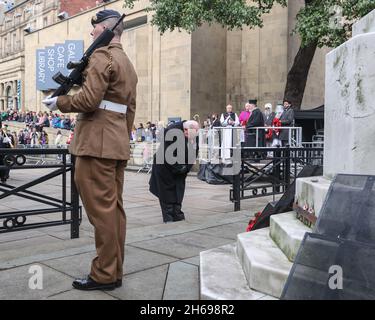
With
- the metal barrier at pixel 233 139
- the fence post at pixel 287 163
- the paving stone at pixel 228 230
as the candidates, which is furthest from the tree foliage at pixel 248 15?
the paving stone at pixel 228 230

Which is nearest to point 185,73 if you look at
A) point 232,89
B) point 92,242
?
point 232,89

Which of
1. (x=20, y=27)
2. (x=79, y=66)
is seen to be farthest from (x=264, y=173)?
(x=20, y=27)

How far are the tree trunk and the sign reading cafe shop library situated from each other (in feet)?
73.9

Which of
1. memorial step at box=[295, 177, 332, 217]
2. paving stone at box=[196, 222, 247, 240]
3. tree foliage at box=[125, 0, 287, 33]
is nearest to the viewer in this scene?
memorial step at box=[295, 177, 332, 217]

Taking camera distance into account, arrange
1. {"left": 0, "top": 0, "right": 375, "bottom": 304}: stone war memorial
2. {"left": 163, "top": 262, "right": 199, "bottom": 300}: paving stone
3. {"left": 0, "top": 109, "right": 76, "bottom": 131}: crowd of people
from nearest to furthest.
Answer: {"left": 0, "top": 0, "right": 375, "bottom": 304}: stone war memorial
{"left": 163, "top": 262, "right": 199, "bottom": 300}: paving stone
{"left": 0, "top": 109, "right": 76, "bottom": 131}: crowd of people

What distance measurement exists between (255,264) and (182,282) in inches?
28.6

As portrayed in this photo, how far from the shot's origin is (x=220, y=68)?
82.5ft

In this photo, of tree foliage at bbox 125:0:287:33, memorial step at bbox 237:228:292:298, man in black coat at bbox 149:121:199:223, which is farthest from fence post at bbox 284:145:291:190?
tree foliage at bbox 125:0:287:33

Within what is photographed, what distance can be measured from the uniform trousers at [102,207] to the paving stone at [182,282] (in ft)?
1.50

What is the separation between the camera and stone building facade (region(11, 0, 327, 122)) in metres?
23.0

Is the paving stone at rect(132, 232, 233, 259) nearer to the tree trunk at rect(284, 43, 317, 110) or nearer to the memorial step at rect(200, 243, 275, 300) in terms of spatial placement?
the memorial step at rect(200, 243, 275, 300)

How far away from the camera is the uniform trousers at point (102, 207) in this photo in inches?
133

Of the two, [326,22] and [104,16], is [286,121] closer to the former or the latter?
[326,22]

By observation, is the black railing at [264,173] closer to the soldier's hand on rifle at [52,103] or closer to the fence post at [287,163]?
the fence post at [287,163]
